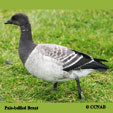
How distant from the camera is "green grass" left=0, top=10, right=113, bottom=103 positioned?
704 cm

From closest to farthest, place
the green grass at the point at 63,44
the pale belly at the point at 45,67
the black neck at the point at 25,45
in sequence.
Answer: the pale belly at the point at 45,67, the black neck at the point at 25,45, the green grass at the point at 63,44

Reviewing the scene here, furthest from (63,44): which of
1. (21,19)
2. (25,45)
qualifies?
(25,45)

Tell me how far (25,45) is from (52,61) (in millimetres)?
856

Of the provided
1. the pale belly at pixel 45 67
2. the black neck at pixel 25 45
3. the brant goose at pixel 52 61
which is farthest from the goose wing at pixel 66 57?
the black neck at pixel 25 45

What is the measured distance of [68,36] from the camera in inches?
404

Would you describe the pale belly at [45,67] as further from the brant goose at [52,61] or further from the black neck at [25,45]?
the black neck at [25,45]

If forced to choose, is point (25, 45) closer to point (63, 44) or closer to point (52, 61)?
point (52, 61)

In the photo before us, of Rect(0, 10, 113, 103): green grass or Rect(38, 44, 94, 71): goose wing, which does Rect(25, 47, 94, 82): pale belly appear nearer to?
Rect(38, 44, 94, 71): goose wing

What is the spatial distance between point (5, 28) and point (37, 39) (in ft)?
4.64

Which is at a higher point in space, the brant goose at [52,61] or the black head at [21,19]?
the black head at [21,19]

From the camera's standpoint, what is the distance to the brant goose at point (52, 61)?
21.0ft

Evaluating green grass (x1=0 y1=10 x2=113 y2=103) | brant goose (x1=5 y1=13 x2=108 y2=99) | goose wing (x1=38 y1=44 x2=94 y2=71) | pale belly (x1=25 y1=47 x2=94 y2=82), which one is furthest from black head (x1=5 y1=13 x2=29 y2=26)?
green grass (x1=0 y1=10 x2=113 y2=103)

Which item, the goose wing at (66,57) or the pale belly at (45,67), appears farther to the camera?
the goose wing at (66,57)

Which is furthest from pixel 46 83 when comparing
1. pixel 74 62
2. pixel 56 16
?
pixel 56 16
